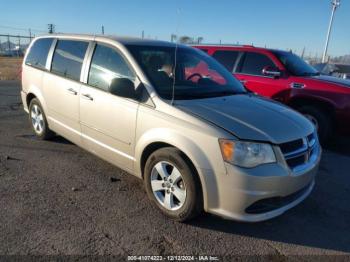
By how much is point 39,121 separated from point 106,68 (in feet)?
7.36

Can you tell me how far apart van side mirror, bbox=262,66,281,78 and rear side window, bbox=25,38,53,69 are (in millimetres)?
4009

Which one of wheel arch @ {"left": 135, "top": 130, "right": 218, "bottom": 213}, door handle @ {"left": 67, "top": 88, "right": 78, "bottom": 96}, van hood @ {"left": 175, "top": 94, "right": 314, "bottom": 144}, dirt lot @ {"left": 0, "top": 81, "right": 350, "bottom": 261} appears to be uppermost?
van hood @ {"left": 175, "top": 94, "right": 314, "bottom": 144}

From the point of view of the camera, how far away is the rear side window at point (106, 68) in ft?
12.9

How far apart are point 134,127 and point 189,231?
122 centimetres

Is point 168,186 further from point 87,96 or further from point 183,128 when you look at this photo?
point 87,96

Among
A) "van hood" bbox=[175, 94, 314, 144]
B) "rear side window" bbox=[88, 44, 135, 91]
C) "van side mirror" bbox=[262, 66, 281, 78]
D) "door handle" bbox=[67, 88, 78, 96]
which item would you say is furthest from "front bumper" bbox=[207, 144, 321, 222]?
"van side mirror" bbox=[262, 66, 281, 78]

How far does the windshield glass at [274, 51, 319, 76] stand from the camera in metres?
6.88

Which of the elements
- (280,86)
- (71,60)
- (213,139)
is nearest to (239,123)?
(213,139)

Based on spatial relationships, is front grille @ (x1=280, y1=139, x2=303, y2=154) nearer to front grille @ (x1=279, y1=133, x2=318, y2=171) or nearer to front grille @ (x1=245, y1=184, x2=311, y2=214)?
front grille @ (x1=279, y1=133, x2=318, y2=171)

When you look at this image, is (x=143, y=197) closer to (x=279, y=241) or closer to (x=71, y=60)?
(x=279, y=241)

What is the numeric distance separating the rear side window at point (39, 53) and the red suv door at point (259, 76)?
3890 millimetres

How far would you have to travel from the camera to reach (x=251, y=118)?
11.1 feet

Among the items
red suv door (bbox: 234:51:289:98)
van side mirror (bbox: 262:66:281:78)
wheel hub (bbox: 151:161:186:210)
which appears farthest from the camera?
red suv door (bbox: 234:51:289:98)

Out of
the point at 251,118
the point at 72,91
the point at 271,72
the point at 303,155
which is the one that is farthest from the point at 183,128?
the point at 271,72
